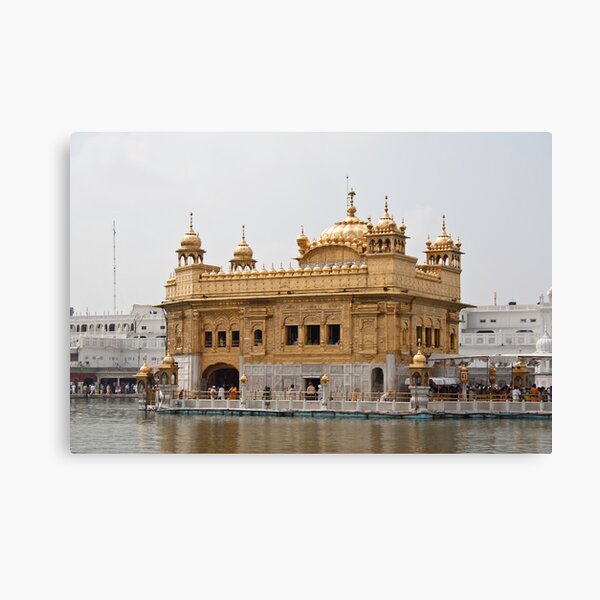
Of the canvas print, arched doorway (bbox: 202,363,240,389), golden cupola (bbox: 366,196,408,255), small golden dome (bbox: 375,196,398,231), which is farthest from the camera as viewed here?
arched doorway (bbox: 202,363,240,389)

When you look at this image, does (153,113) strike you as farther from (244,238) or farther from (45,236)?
(244,238)

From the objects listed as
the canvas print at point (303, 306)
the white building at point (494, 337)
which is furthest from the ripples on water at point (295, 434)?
the white building at point (494, 337)

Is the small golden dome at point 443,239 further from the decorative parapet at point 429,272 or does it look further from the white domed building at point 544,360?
the white domed building at point 544,360

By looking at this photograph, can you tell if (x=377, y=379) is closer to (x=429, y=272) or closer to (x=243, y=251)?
(x=429, y=272)

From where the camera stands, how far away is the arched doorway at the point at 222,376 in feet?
78.4

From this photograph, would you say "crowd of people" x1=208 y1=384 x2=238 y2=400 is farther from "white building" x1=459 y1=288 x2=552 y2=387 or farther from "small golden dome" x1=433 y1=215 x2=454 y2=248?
"white building" x1=459 y1=288 x2=552 y2=387

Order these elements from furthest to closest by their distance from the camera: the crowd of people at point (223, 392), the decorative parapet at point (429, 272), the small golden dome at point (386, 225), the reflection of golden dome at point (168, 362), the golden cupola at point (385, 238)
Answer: the reflection of golden dome at point (168, 362)
the decorative parapet at point (429, 272)
the crowd of people at point (223, 392)
the golden cupola at point (385, 238)
the small golden dome at point (386, 225)

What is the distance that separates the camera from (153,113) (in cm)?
1295

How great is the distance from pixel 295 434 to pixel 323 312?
20.6ft

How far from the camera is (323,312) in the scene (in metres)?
22.5

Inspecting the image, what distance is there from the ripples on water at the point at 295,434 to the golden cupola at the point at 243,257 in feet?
8.28

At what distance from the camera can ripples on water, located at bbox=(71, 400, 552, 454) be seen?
13867 mm

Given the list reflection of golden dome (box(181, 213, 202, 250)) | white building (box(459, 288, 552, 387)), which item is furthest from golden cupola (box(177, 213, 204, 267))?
white building (box(459, 288, 552, 387))

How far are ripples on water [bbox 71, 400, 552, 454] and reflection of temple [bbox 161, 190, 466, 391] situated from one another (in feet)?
7.92
